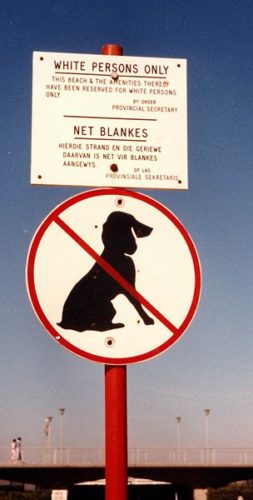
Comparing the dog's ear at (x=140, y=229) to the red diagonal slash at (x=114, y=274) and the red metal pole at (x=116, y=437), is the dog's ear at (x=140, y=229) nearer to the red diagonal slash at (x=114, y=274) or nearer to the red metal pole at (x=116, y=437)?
the red diagonal slash at (x=114, y=274)

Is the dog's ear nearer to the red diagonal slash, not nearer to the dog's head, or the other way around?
the dog's head

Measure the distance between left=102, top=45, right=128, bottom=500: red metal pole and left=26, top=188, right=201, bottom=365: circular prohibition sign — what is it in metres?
0.09

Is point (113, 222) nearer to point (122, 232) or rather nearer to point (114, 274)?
point (122, 232)

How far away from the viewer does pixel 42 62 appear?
3.79 metres

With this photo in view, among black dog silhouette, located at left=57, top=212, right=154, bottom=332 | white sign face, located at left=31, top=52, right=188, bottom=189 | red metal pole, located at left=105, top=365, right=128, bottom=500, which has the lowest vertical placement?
red metal pole, located at left=105, top=365, right=128, bottom=500

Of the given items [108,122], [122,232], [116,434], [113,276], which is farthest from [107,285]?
[108,122]

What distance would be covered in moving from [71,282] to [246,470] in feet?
245

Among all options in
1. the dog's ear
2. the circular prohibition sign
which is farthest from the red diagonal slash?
the dog's ear

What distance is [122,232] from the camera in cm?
357

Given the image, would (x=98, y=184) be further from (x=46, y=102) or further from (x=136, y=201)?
(x=46, y=102)

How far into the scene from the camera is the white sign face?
144 inches

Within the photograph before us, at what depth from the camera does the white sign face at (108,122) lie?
367 centimetres

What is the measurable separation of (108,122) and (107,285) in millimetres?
792

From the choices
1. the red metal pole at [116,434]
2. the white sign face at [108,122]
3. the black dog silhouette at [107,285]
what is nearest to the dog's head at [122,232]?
the black dog silhouette at [107,285]
